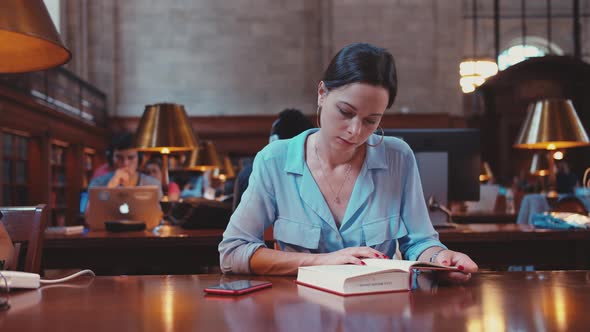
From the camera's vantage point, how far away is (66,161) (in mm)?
10828

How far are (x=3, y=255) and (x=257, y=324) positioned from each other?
1.02 meters

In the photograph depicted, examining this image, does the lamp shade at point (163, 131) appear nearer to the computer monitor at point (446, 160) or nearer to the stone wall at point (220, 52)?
the computer monitor at point (446, 160)

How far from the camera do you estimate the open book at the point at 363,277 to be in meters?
1.42

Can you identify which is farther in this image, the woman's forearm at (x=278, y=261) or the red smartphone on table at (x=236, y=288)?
the woman's forearm at (x=278, y=261)

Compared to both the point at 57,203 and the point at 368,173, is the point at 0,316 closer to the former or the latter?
the point at 368,173

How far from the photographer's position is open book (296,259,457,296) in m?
1.42

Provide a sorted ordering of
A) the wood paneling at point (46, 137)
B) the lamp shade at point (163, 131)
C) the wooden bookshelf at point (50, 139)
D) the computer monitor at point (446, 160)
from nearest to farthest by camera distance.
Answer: the computer monitor at point (446, 160), the lamp shade at point (163, 131), the wood paneling at point (46, 137), the wooden bookshelf at point (50, 139)

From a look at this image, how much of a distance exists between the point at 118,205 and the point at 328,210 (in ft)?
6.91

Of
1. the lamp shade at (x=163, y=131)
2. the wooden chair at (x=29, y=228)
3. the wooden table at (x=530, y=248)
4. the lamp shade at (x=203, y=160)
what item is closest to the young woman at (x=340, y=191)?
the wooden chair at (x=29, y=228)

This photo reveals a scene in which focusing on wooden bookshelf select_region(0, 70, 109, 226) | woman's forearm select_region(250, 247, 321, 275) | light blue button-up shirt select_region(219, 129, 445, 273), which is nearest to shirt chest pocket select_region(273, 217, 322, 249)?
light blue button-up shirt select_region(219, 129, 445, 273)

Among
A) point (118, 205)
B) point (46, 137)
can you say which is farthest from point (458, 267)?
point (46, 137)

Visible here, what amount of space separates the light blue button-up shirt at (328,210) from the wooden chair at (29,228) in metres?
0.62

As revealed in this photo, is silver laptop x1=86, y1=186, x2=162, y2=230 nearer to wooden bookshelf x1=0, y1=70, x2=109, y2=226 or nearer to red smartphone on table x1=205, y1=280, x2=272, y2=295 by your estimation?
red smartphone on table x1=205, y1=280, x2=272, y2=295

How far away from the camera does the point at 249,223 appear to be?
189 cm
